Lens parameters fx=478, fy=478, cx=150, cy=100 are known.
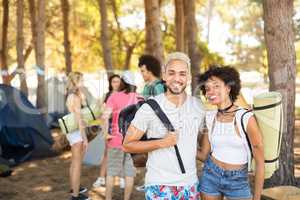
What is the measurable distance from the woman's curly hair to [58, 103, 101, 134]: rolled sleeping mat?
3141 mm

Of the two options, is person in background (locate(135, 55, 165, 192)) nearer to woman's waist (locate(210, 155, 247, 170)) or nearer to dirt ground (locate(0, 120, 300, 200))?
dirt ground (locate(0, 120, 300, 200))

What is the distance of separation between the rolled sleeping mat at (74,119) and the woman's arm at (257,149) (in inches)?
135

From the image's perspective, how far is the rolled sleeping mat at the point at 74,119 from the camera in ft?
20.2

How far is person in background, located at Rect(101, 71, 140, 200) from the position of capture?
5.74 meters

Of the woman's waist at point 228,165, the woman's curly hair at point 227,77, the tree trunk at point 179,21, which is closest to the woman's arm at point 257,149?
the woman's waist at point 228,165

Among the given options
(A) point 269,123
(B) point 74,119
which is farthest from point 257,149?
(B) point 74,119

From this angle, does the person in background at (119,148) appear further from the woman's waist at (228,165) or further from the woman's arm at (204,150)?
the woman's waist at (228,165)

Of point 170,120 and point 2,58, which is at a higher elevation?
point 2,58

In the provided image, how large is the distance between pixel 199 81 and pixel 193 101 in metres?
0.27

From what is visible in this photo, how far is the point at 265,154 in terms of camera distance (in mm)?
3209

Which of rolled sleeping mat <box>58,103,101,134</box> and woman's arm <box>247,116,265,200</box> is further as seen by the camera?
rolled sleeping mat <box>58,103,101,134</box>

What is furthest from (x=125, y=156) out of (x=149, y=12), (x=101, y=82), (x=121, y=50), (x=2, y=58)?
(x=121, y=50)

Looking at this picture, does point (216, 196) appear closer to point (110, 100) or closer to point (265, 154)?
point (265, 154)

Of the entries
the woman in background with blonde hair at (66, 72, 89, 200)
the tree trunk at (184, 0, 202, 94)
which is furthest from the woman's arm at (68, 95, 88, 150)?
the tree trunk at (184, 0, 202, 94)
